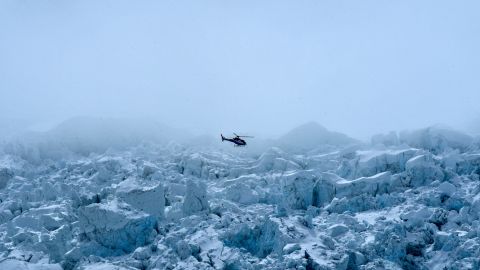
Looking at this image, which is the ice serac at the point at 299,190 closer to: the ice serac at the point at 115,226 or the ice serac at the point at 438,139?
the ice serac at the point at 115,226

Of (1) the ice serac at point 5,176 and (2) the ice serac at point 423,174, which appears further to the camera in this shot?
(1) the ice serac at point 5,176

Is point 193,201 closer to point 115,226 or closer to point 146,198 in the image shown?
point 146,198

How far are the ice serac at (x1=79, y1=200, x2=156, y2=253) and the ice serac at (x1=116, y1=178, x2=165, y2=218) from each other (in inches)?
31.9

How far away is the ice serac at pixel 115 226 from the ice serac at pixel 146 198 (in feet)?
2.66

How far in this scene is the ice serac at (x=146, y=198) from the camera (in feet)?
69.3

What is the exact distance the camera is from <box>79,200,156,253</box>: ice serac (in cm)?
1973

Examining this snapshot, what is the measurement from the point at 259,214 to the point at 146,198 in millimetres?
4983

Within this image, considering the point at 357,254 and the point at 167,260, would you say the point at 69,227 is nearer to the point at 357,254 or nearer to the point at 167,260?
the point at 167,260

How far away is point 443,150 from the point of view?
27.9 m

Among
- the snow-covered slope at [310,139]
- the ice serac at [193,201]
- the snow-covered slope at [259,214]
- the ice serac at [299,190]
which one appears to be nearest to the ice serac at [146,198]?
the snow-covered slope at [259,214]

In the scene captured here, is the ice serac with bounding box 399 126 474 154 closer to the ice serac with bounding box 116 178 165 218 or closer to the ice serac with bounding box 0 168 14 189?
the ice serac with bounding box 116 178 165 218

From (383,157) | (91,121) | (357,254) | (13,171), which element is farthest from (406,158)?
(91,121)

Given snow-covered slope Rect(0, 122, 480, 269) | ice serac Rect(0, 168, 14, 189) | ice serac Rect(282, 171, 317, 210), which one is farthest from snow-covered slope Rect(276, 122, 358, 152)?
ice serac Rect(0, 168, 14, 189)

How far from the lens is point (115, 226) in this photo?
1970 centimetres
